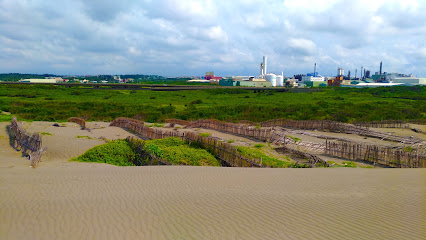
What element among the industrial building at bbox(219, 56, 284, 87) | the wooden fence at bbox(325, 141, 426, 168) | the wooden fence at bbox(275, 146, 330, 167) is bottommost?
the wooden fence at bbox(275, 146, 330, 167)

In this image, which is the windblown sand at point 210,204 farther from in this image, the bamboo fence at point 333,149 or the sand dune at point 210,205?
the bamboo fence at point 333,149

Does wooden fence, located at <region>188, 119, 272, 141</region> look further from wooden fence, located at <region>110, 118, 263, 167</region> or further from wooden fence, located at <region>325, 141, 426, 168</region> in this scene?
wooden fence, located at <region>110, 118, 263, 167</region>

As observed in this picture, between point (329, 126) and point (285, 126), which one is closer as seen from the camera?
point (329, 126)

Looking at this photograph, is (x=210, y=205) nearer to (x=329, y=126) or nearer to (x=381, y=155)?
(x=381, y=155)

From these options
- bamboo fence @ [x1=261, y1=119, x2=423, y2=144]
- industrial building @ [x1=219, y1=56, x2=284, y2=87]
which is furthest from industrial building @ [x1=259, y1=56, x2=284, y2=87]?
bamboo fence @ [x1=261, y1=119, x2=423, y2=144]

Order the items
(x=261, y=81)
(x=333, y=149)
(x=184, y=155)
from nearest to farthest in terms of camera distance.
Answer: (x=184, y=155) → (x=333, y=149) → (x=261, y=81)

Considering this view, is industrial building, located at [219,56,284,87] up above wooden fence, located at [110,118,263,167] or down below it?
above

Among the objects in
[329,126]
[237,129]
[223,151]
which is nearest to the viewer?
[223,151]

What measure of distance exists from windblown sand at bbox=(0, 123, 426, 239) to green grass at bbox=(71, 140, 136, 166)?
9.46 feet

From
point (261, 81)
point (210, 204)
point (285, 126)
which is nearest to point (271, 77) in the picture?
point (261, 81)

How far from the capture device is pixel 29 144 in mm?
17109

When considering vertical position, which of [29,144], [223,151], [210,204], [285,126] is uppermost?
[210,204]

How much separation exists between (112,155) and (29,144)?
523cm

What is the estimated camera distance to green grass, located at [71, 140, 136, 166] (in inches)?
611
